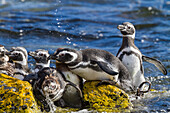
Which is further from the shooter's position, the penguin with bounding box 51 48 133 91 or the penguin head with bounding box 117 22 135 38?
the penguin head with bounding box 117 22 135 38

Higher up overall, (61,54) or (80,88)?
(61,54)

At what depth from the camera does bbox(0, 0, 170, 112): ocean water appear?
8359 mm

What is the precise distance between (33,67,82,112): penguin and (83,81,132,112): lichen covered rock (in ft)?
0.66

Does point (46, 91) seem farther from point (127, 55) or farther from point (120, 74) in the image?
point (127, 55)

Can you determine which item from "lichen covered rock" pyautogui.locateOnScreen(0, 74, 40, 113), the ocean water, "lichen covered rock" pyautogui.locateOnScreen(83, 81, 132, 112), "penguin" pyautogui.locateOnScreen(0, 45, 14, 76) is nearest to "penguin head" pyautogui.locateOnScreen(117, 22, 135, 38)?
the ocean water

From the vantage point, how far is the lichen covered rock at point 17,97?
477 cm

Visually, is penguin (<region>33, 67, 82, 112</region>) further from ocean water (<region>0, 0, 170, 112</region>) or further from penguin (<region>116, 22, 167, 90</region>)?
penguin (<region>116, 22, 167, 90</region>)

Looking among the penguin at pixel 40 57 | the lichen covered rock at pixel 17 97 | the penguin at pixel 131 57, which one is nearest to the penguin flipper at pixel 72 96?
the lichen covered rock at pixel 17 97

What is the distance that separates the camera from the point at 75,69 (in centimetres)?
527

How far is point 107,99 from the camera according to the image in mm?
5309

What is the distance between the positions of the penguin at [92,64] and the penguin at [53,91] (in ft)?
0.89

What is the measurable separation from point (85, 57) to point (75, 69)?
252 mm

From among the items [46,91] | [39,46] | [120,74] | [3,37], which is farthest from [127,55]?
[3,37]

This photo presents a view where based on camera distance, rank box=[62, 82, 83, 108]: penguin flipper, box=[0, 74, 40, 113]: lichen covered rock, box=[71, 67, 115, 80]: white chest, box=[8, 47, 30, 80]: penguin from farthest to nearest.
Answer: box=[8, 47, 30, 80]: penguin, box=[71, 67, 115, 80]: white chest, box=[62, 82, 83, 108]: penguin flipper, box=[0, 74, 40, 113]: lichen covered rock
